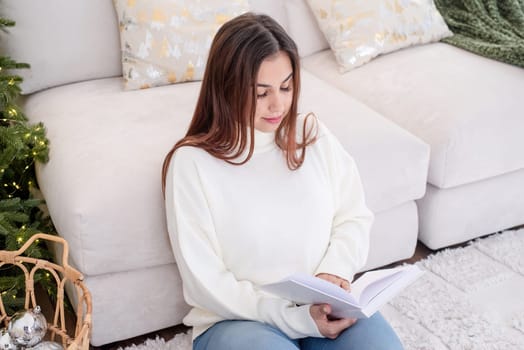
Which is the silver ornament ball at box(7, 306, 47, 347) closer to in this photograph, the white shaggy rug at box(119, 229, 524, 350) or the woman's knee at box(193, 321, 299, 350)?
the woman's knee at box(193, 321, 299, 350)

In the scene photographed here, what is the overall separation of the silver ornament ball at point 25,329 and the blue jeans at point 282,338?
31 cm

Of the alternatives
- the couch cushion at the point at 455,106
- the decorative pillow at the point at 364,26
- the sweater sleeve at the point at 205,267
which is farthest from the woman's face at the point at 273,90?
the decorative pillow at the point at 364,26

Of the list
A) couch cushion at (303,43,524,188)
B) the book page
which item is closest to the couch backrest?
couch cushion at (303,43,524,188)

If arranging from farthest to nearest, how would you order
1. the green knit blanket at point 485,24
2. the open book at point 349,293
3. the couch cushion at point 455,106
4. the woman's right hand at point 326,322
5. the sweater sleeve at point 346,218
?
1. the green knit blanket at point 485,24
2. the couch cushion at point 455,106
3. the sweater sleeve at point 346,218
4. the woman's right hand at point 326,322
5. the open book at point 349,293

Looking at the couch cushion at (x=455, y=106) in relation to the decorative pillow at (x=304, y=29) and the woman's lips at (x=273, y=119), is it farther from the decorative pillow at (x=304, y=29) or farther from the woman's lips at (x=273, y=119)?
the woman's lips at (x=273, y=119)

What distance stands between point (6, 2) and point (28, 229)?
0.74 m

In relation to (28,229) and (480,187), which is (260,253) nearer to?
(28,229)

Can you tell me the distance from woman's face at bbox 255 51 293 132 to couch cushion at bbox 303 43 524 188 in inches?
29.2

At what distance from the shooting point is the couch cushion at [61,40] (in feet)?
6.59

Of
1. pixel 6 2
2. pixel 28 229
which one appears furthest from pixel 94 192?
pixel 6 2

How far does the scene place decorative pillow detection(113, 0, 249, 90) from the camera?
2029 millimetres

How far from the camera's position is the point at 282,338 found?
4.27 feet

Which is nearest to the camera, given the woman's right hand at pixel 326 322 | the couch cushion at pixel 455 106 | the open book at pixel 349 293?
the open book at pixel 349 293

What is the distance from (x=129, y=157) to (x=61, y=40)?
621 millimetres
